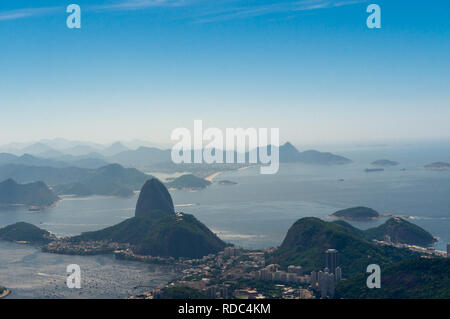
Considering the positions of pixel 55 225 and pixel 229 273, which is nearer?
pixel 229 273

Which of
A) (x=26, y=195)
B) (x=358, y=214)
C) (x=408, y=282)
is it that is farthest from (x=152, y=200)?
(x=26, y=195)

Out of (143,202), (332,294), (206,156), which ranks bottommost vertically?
(332,294)

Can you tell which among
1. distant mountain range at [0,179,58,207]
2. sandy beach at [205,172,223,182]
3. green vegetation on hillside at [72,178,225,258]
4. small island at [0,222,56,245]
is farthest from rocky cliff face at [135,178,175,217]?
sandy beach at [205,172,223,182]

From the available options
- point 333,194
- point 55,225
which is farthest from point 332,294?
point 333,194

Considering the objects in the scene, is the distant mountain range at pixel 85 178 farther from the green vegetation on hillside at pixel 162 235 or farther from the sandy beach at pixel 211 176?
the green vegetation on hillside at pixel 162 235

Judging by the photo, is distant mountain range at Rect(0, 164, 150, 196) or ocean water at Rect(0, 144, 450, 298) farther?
distant mountain range at Rect(0, 164, 150, 196)

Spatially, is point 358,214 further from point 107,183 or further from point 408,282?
point 107,183

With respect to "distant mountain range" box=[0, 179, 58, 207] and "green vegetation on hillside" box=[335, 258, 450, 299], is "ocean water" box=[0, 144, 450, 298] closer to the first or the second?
"distant mountain range" box=[0, 179, 58, 207]

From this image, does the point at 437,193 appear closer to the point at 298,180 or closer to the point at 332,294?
the point at 298,180
